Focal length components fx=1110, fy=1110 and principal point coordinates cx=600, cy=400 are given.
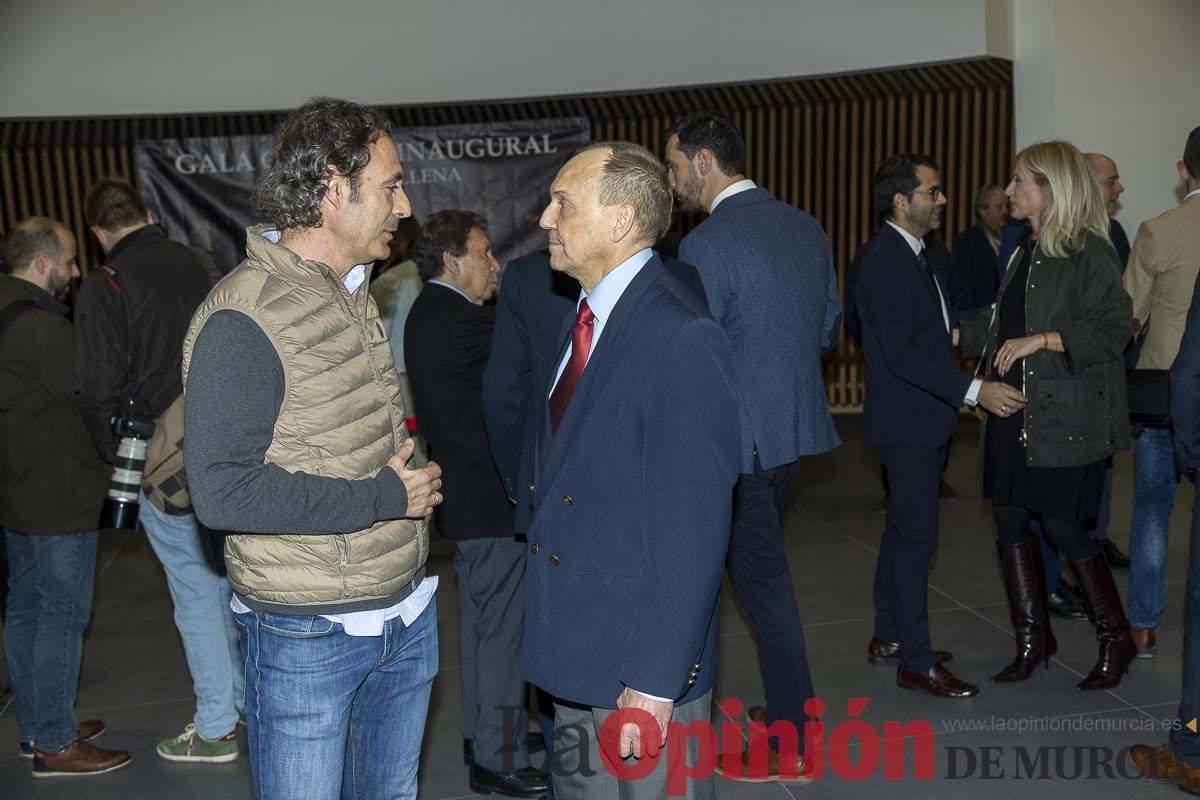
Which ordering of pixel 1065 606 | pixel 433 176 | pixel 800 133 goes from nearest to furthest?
pixel 1065 606, pixel 433 176, pixel 800 133

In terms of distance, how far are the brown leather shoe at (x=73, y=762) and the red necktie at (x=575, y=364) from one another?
246 centimetres

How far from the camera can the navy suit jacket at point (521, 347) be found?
293cm

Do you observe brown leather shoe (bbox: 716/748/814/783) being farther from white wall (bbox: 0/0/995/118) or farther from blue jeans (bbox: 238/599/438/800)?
white wall (bbox: 0/0/995/118)

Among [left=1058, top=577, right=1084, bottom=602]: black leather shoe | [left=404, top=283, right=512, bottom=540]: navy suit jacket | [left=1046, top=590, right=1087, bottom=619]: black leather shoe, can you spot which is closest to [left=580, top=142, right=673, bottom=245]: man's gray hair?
[left=404, top=283, right=512, bottom=540]: navy suit jacket

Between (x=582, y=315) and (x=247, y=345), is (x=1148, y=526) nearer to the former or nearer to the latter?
(x=582, y=315)

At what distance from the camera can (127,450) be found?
134 inches

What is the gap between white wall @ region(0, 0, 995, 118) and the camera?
27.7 feet

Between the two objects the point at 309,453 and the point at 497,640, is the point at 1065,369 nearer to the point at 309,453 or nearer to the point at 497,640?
the point at 497,640

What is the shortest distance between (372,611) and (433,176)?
23.7 feet

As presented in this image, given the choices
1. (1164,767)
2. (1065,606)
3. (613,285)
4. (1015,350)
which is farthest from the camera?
(1065,606)

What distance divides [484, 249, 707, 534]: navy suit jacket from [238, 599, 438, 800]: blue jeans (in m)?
0.80

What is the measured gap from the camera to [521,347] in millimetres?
2982

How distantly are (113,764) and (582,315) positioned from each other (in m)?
2.60

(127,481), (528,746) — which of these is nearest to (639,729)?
(528,746)
